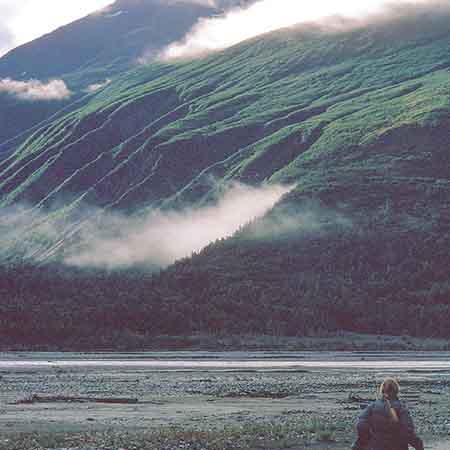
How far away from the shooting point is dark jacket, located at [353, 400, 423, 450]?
814 inches

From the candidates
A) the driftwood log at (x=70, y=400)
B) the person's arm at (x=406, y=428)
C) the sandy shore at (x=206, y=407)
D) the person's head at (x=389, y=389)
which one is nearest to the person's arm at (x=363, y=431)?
the person's head at (x=389, y=389)

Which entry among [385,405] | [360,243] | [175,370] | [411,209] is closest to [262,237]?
[360,243]

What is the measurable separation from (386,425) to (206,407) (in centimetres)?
2686

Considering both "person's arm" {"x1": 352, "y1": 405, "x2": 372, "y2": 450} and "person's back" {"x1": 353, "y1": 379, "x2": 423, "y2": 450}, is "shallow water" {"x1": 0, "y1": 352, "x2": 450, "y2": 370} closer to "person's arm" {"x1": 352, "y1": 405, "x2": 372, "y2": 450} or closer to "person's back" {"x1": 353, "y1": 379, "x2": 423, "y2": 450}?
"person's back" {"x1": 353, "y1": 379, "x2": 423, "y2": 450}

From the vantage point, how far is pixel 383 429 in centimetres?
2073

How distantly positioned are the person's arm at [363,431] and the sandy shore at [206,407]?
10.9 m

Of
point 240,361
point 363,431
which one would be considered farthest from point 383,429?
point 240,361

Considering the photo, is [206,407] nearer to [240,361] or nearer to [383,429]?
[383,429]

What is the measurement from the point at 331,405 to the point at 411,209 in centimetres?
13369

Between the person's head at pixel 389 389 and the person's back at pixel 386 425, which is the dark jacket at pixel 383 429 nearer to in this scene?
the person's back at pixel 386 425

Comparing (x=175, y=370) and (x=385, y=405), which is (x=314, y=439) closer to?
(x=385, y=405)

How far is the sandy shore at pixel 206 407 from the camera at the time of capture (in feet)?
108

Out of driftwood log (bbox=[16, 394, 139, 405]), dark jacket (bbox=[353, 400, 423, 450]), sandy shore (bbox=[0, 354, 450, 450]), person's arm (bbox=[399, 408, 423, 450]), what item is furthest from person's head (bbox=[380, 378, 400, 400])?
driftwood log (bbox=[16, 394, 139, 405])

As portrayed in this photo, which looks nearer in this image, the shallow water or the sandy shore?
the sandy shore
